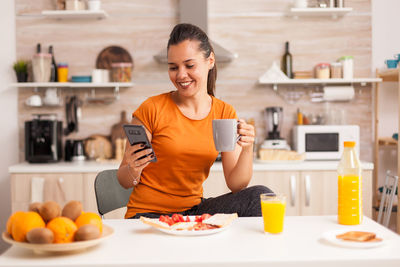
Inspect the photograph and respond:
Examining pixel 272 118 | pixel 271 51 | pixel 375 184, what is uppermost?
pixel 271 51

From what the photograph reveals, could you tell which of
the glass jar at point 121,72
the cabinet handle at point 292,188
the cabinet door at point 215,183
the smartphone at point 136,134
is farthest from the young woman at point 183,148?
the glass jar at point 121,72

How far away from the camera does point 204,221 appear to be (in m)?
1.42

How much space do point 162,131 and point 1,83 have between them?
2.51 meters

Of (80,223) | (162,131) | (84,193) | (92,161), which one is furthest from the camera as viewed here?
(92,161)

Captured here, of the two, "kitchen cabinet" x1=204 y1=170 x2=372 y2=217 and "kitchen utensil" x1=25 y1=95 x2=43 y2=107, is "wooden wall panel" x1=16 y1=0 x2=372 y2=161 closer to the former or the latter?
"kitchen utensil" x1=25 y1=95 x2=43 y2=107

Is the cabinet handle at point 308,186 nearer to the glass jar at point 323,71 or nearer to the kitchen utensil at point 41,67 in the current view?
the glass jar at point 323,71

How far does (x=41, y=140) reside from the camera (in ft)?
11.8

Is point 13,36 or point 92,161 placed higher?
point 13,36

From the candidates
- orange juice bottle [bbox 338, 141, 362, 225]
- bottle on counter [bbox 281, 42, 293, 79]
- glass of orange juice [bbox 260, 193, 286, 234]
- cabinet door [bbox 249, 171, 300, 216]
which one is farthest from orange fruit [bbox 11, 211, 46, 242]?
bottle on counter [bbox 281, 42, 293, 79]

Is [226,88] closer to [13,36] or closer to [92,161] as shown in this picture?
[92,161]

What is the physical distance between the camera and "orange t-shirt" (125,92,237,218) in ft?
6.33

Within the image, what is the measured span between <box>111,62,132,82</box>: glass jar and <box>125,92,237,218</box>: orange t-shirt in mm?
1901

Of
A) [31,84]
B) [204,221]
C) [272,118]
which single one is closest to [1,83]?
[31,84]

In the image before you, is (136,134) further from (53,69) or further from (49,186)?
(53,69)
